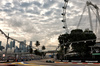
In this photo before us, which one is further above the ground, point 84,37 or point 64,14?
point 64,14

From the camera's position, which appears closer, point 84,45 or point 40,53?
point 84,45

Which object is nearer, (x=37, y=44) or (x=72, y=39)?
(x=72, y=39)

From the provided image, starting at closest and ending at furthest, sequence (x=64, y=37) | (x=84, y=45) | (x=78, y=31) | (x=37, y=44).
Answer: (x=84, y=45) → (x=78, y=31) → (x=64, y=37) → (x=37, y=44)

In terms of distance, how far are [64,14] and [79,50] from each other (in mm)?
22665

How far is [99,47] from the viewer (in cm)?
6569

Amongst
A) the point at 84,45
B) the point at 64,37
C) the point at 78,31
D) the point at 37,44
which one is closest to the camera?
the point at 84,45

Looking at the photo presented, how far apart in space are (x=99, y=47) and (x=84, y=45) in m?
10.9

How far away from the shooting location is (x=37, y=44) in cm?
18625

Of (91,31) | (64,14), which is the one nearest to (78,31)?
(91,31)

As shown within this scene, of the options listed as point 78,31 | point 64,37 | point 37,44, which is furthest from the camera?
point 37,44

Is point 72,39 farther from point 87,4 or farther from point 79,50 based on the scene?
point 87,4

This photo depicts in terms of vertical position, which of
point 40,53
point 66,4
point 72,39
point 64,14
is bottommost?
point 40,53

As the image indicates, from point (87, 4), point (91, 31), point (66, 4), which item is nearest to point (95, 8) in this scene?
point (87, 4)

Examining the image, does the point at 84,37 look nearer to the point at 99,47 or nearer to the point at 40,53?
the point at 99,47
